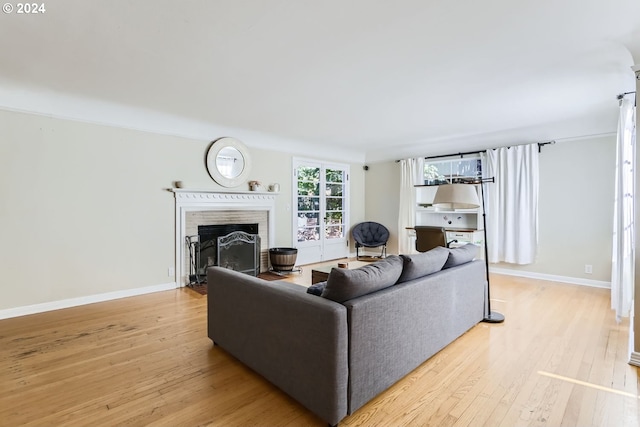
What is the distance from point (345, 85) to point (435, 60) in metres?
0.91

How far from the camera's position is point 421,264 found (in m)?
2.34

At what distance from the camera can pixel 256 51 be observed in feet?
8.22

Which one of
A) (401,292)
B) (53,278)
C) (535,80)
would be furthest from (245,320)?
(535,80)

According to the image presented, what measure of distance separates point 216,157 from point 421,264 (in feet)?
12.0

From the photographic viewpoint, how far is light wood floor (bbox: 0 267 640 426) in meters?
1.74

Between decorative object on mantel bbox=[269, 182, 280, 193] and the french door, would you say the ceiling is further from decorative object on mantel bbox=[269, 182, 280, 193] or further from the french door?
the french door

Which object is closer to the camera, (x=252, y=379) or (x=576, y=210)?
(x=252, y=379)

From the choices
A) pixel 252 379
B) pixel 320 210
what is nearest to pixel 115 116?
pixel 252 379

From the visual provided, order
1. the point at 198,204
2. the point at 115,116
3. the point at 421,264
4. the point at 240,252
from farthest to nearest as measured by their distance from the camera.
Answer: the point at 240,252 → the point at 198,204 → the point at 115,116 → the point at 421,264

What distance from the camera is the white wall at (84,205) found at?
331 cm

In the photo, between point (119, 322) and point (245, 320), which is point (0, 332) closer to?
point (119, 322)

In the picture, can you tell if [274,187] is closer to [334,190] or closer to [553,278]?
[334,190]

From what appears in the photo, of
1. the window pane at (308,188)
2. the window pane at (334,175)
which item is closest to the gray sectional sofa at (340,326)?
the window pane at (308,188)

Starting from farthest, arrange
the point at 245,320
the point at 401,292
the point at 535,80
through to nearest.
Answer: the point at 535,80 < the point at 245,320 < the point at 401,292
